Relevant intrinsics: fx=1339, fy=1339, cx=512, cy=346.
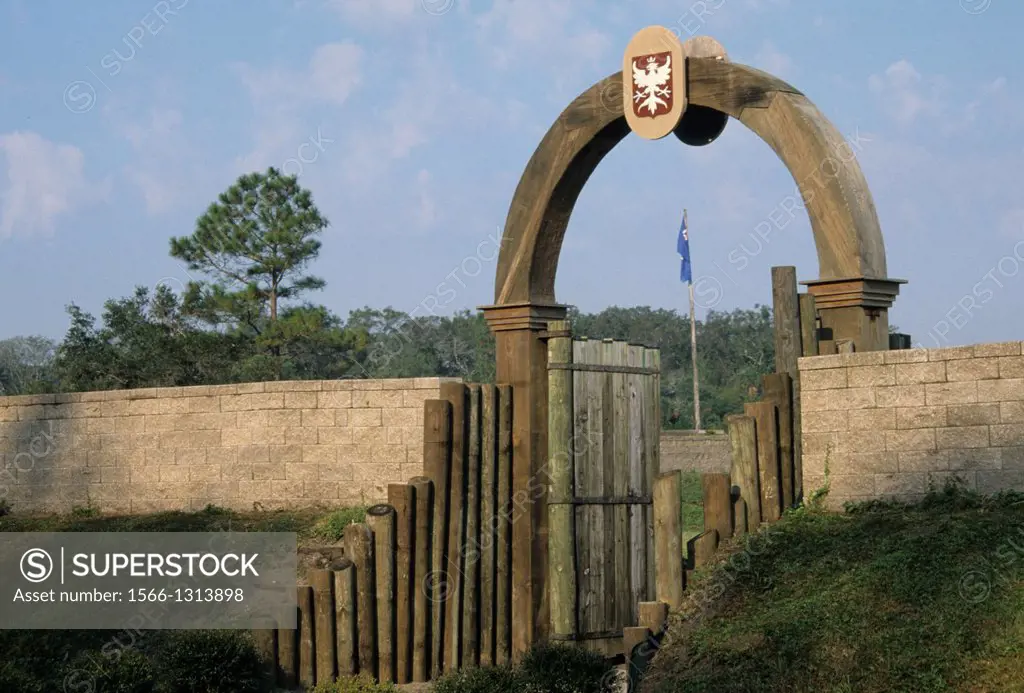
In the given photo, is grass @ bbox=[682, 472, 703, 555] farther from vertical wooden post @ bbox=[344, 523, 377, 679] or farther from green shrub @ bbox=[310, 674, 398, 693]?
green shrub @ bbox=[310, 674, 398, 693]

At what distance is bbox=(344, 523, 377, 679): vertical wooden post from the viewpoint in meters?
12.8

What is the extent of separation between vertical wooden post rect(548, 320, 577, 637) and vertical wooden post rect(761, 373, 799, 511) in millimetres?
2223

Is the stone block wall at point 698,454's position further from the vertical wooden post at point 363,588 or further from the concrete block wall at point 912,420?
the concrete block wall at point 912,420

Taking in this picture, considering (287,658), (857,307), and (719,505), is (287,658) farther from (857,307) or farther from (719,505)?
(857,307)

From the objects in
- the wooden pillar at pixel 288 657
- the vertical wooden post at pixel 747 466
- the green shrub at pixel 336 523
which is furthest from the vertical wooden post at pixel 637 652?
the green shrub at pixel 336 523

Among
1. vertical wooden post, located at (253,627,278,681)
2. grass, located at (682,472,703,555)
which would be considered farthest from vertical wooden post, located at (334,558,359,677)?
grass, located at (682,472,703,555)

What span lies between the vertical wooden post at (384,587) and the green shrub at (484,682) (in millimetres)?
1189

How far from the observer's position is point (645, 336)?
73812 millimetres

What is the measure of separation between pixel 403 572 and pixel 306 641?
1.12 meters

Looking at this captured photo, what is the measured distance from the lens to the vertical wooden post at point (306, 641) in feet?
41.8

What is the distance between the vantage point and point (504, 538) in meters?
13.6

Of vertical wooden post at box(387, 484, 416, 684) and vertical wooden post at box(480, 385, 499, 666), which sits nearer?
vertical wooden post at box(387, 484, 416, 684)

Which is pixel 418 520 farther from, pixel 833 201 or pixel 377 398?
pixel 833 201

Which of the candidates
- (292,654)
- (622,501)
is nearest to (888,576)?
(622,501)
